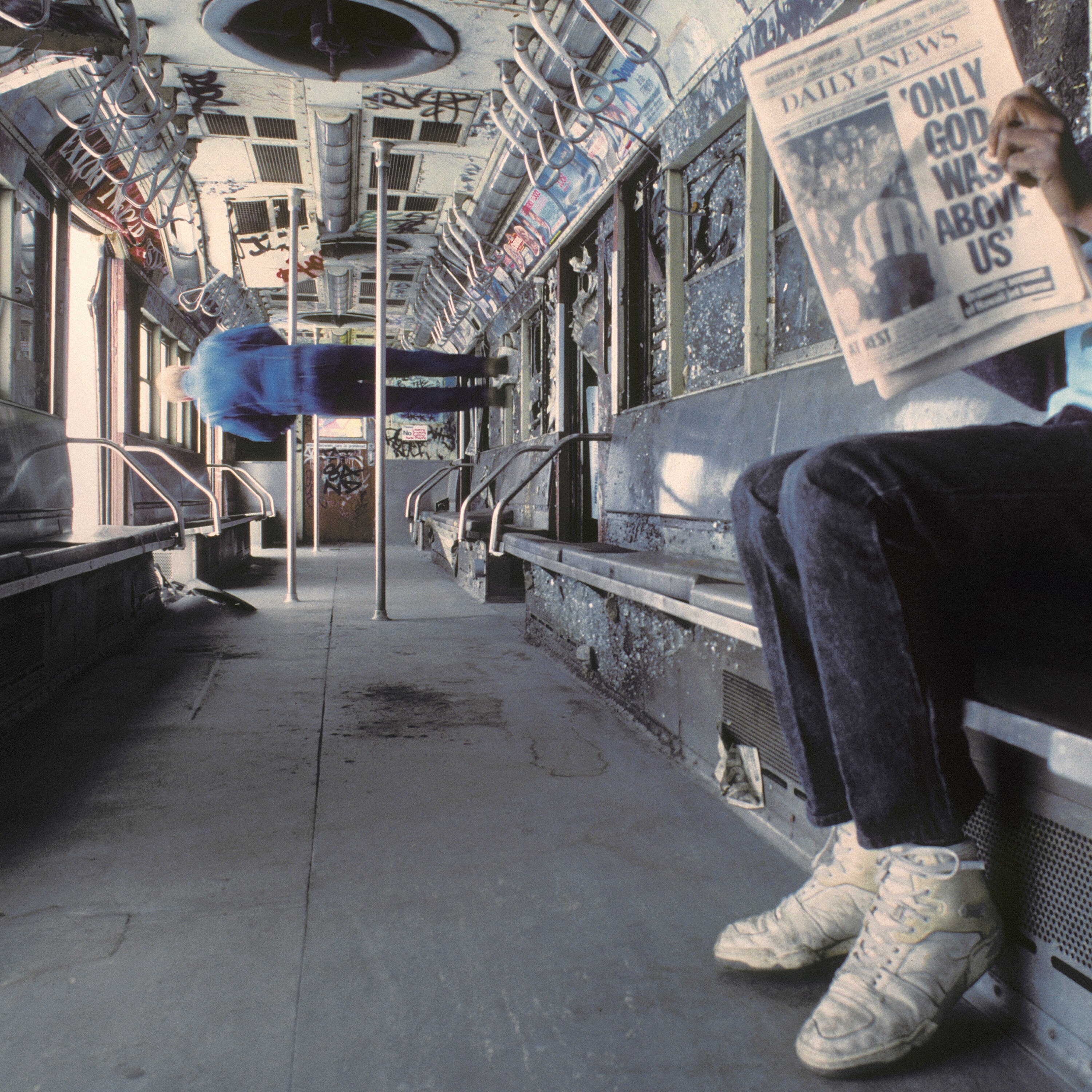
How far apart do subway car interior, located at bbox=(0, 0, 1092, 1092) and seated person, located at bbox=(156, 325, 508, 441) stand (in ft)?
0.73

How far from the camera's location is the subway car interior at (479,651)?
3.16 ft

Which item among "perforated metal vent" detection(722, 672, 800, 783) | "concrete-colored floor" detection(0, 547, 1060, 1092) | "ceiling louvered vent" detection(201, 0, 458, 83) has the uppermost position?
"ceiling louvered vent" detection(201, 0, 458, 83)

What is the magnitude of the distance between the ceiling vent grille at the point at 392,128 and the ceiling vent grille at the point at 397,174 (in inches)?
10.9

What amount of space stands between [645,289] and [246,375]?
1928 mm

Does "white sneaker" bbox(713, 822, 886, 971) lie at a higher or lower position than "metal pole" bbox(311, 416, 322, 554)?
lower

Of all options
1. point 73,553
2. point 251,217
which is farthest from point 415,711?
point 251,217

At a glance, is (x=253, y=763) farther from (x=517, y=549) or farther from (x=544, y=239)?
(x=544, y=239)

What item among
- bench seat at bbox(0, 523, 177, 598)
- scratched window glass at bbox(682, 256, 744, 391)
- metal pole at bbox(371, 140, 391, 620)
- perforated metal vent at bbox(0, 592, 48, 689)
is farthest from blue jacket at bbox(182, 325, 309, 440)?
scratched window glass at bbox(682, 256, 744, 391)

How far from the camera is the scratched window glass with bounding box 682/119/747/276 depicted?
3.01 meters

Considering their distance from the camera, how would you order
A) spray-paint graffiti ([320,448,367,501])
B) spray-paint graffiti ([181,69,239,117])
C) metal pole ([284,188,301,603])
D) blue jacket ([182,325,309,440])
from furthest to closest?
spray-paint graffiti ([320,448,367,501]) → metal pole ([284,188,301,603]) → spray-paint graffiti ([181,69,239,117]) → blue jacket ([182,325,309,440])

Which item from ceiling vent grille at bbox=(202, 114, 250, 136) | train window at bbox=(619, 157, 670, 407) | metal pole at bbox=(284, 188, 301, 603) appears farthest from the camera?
ceiling vent grille at bbox=(202, 114, 250, 136)

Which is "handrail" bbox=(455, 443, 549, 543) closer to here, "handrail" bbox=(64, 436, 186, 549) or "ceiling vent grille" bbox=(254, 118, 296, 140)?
"handrail" bbox=(64, 436, 186, 549)

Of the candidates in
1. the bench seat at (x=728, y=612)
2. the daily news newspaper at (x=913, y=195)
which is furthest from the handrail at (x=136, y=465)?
the daily news newspaper at (x=913, y=195)

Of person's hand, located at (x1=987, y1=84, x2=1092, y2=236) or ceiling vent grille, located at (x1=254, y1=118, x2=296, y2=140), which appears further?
ceiling vent grille, located at (x1=254, y1=118, x2=296, y2=140)
